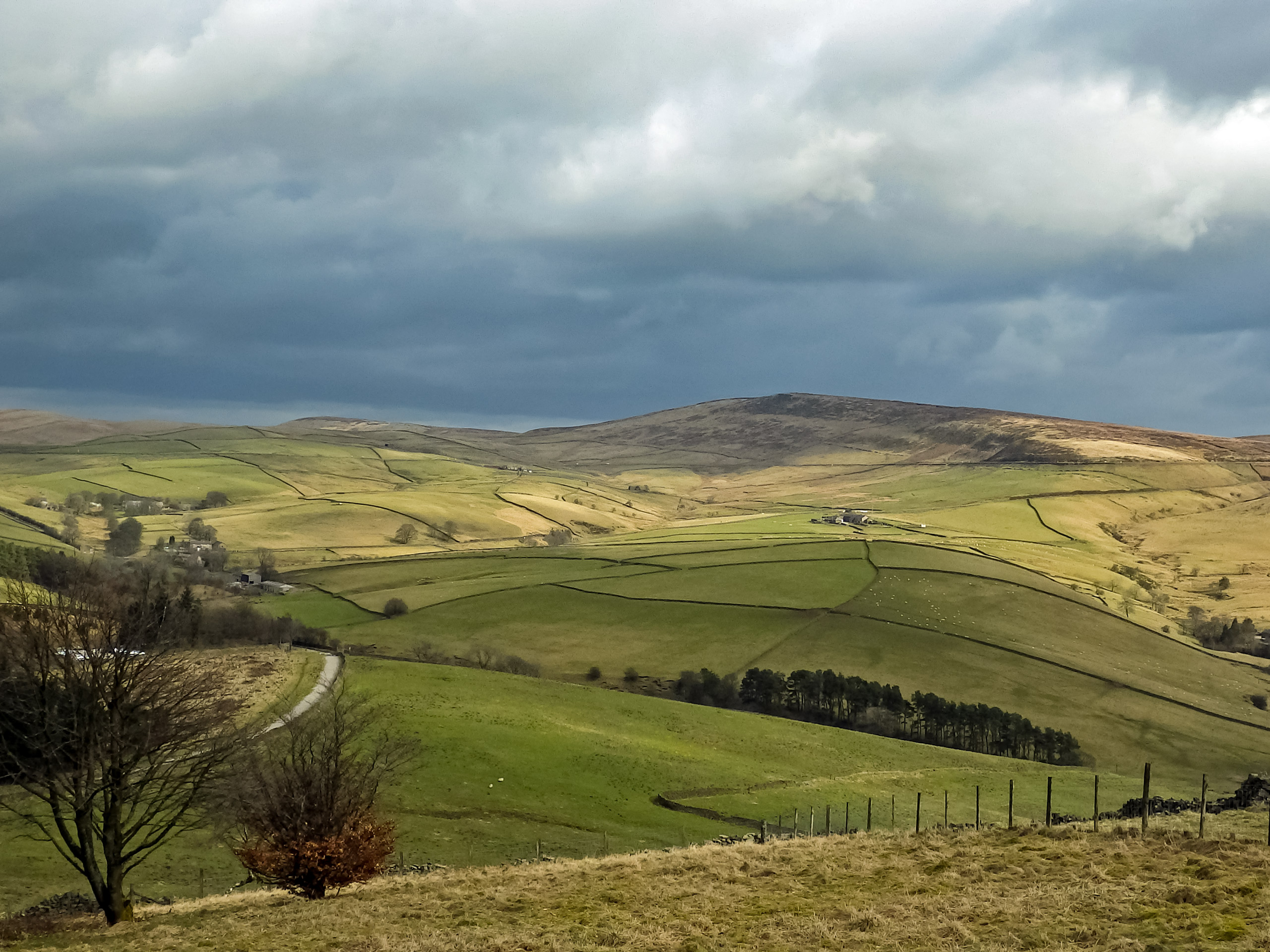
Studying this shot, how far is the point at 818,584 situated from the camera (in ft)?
411

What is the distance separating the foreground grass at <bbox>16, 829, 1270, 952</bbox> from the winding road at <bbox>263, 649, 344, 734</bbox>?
28.0 meters

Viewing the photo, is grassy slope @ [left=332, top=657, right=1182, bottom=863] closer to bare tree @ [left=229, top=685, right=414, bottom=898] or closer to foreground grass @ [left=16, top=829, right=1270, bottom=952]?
bare tree @ [left=229, top=685, right=414, bottom=898]

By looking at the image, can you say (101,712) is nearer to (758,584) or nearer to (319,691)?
(319,691)

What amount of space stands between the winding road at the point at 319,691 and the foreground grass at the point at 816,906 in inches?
1101

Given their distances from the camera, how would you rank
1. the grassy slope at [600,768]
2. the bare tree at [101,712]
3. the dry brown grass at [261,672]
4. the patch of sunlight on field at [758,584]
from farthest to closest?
1. the patch of sunlight on field at [758,584]
2. the dry brown grass at [261,672]
3. the grassy slope at [600,768]
4. the bare tree at [101,712]

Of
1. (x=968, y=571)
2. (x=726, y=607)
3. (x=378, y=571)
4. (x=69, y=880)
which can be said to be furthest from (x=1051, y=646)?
(x=69, y=880)

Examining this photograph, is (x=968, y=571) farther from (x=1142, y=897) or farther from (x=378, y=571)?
(x=1142, y=897)

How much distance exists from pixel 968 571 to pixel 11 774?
120779 mm

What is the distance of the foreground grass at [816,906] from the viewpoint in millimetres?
20766

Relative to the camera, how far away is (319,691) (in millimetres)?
69562

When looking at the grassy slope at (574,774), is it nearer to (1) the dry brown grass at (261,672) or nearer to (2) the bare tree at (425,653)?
(1) the dry brown grass at (261,672)

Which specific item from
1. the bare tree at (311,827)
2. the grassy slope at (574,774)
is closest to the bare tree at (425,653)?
the grassy slope at (574,774)

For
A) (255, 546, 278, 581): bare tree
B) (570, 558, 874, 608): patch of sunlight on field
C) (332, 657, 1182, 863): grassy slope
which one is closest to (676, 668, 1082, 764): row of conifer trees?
(332, 657, 1182, 863): grassy slope

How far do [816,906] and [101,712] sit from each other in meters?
21.7
